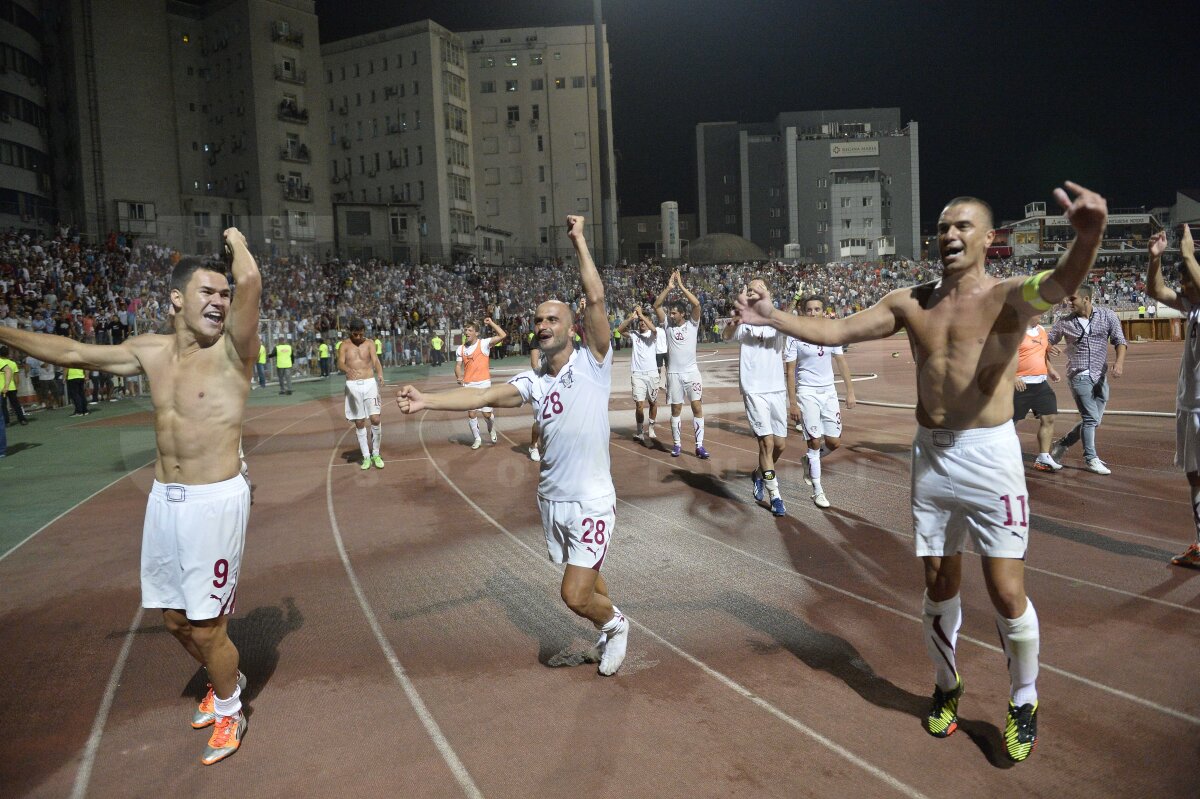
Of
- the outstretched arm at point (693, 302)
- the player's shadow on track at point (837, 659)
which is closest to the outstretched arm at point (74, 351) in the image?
the player's shadow on track at point (837, 659)

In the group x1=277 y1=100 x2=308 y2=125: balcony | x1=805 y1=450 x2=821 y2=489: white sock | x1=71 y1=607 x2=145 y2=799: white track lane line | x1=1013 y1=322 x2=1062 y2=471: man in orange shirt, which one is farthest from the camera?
x1=277 y1=100 x2=308 y2=125: balcony

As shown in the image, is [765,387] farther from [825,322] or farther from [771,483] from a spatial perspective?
[825,322]

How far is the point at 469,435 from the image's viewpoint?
1509cm

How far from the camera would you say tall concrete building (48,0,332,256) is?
144ft

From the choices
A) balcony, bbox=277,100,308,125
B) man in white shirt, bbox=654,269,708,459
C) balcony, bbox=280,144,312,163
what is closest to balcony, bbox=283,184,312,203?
balcony, bbox=280,144,312,163

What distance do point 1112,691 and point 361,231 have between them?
56.9 metres

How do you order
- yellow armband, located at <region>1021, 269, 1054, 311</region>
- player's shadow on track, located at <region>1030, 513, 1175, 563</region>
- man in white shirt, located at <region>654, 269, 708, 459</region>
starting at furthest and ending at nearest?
man in white shirt, located at <region>654, 269, 708, 459</region> < player's shadow on track, located at <region>1030, 513, 1175, 563</region> < yellow armband, located at <region>1021, 269, 1054, 311</region>

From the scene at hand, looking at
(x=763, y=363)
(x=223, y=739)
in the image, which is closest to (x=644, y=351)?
(x=763, y=363)

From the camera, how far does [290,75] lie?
169 ft

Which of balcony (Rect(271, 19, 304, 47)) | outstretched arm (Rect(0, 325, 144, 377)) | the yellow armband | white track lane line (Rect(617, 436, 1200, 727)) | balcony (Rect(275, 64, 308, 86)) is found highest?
balcony (Rect(271, 19, 304, 47))

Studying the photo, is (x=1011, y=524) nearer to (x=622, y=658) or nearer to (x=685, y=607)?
(x=622, y=658)

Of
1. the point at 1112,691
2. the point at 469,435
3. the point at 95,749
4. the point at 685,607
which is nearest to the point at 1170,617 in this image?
the point at 1112,691

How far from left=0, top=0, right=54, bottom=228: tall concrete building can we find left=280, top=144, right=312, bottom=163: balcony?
492 inches

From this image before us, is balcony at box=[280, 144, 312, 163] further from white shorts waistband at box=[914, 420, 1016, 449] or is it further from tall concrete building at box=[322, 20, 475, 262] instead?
white shorts waistband at box=[914, 420, 1016, 449]
